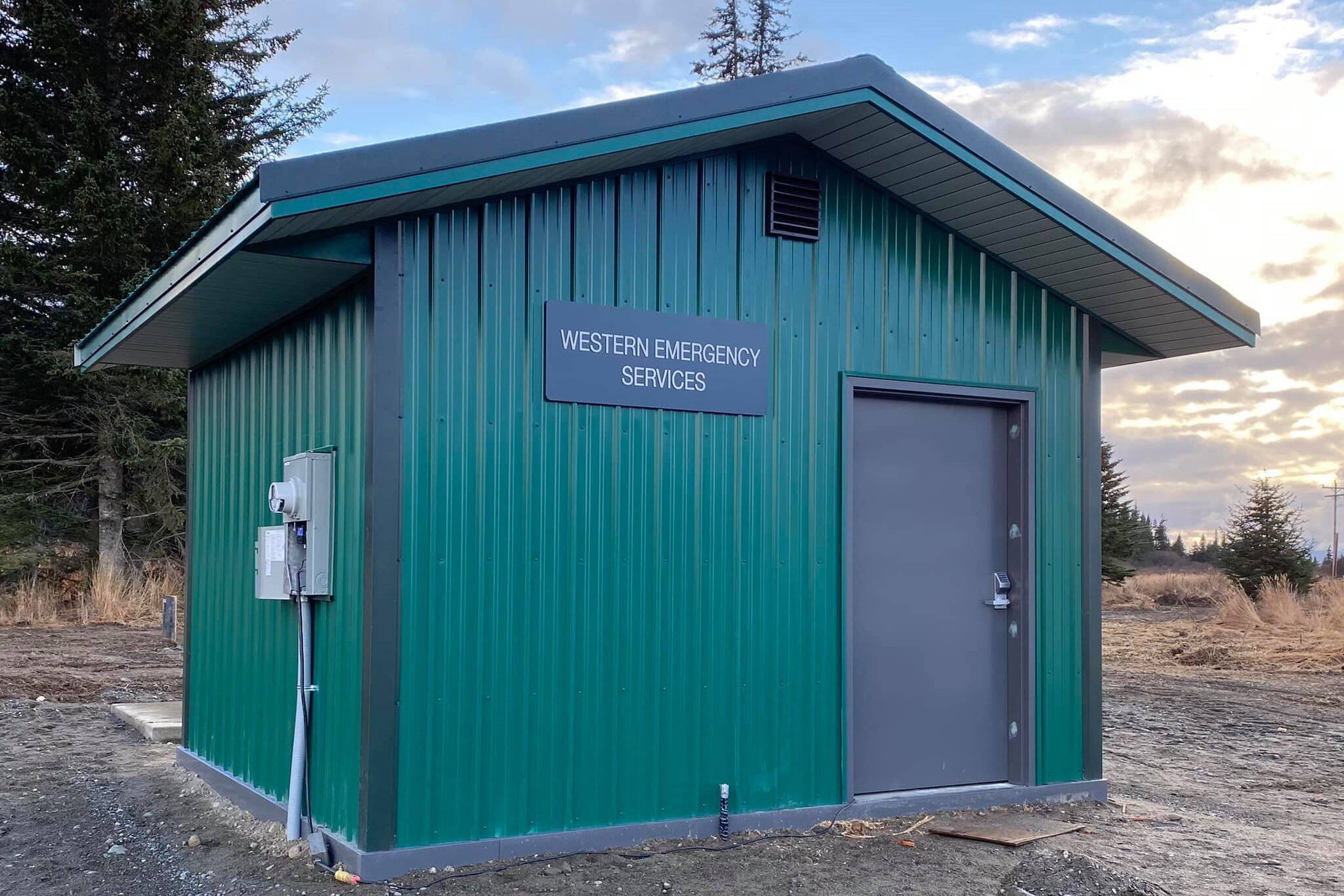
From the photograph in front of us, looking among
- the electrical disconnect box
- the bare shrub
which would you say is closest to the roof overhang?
the electrical disconnect box

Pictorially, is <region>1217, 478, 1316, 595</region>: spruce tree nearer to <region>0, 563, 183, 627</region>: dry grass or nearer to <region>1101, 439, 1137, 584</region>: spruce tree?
<region>1101, 439, 1137, 584</region>: spruce tree

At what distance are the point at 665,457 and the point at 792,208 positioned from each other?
1548mm

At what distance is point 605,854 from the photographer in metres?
5.64

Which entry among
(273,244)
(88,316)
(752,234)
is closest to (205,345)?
(273,244)

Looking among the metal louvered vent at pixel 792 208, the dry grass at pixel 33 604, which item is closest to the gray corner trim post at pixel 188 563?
the metal louvered vent at pixel 792 208

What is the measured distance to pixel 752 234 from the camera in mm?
6340

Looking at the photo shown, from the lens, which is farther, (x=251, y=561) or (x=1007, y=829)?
(x=251, y=561)

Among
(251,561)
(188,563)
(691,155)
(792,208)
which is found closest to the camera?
(691,155)

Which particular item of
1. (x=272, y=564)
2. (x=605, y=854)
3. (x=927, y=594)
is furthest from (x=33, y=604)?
(x=927, y=594)

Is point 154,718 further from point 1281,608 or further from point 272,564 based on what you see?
point 1281,608

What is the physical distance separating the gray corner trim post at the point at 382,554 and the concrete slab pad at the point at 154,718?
4.77m

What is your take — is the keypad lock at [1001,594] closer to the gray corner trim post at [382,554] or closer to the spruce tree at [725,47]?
the gray corner trim post at [382,554]

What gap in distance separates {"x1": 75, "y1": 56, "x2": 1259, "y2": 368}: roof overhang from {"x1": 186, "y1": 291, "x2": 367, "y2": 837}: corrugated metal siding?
30 cm

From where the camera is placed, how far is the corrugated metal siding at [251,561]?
5.55m
